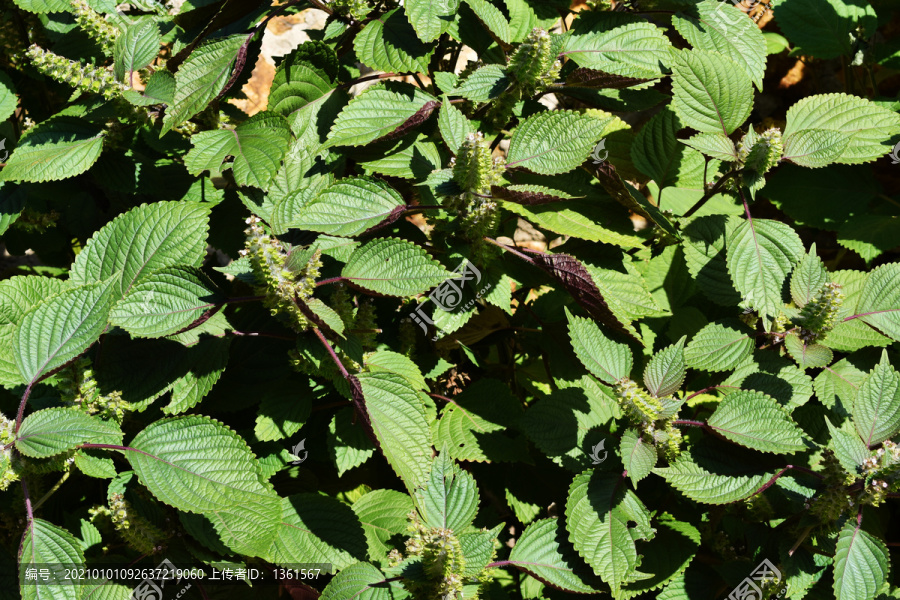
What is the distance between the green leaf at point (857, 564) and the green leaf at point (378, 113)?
1.77 m

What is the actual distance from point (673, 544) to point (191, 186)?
6.99ft

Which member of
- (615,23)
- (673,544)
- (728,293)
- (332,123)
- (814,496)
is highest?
(615,23)

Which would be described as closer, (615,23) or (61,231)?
(615,23)

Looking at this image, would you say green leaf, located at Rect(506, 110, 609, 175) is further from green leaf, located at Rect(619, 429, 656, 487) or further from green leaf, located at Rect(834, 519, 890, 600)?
green leaf, located at Rect(834, 519, 890, 600)

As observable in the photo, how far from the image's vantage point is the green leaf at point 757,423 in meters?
1.98

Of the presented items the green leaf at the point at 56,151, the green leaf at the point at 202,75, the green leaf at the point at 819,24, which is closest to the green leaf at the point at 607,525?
the green leaf at the point at 202,75

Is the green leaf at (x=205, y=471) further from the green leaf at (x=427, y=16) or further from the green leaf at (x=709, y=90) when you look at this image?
the green leaf at (x=709, y=90)

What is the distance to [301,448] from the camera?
2369 millimetres

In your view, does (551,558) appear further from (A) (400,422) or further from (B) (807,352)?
(B) (807,352)

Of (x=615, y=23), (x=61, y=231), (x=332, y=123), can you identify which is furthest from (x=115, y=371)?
(x=615, y=23)

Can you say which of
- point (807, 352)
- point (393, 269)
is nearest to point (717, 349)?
point (807, 352)

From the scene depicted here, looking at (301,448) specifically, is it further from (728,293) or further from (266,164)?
(728,293)

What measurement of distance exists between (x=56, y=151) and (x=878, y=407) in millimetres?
2682

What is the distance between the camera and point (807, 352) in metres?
2.20
